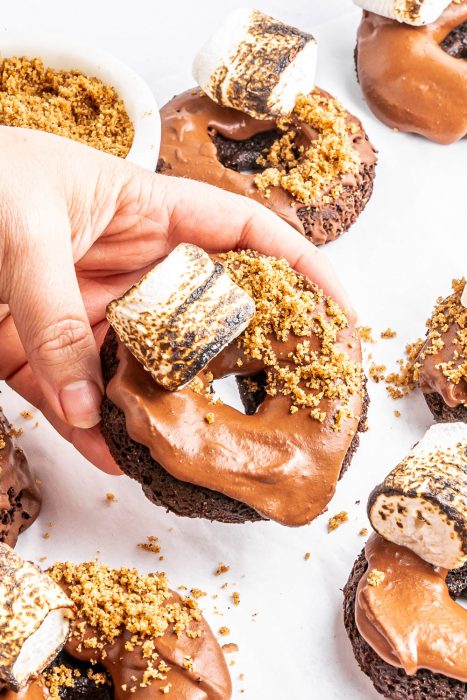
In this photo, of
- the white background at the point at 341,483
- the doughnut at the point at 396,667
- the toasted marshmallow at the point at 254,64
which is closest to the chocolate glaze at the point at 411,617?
the doughnut at the point at 396,667

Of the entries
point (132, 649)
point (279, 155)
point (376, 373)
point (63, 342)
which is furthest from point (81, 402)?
point (279, 155)

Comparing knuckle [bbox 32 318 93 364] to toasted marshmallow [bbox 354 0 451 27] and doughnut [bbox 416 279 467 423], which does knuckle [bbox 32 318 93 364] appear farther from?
toasted marshmallow [bbox 354 0 451 27]

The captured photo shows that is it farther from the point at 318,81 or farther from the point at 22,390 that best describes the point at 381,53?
the point at 22,390

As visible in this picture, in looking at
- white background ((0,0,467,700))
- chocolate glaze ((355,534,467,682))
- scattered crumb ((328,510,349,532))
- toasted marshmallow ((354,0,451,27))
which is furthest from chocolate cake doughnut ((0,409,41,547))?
toasted marshmallow ((354,0,451,27))

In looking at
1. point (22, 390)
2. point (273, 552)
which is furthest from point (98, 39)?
point (273, 552)

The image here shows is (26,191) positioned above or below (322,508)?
above
